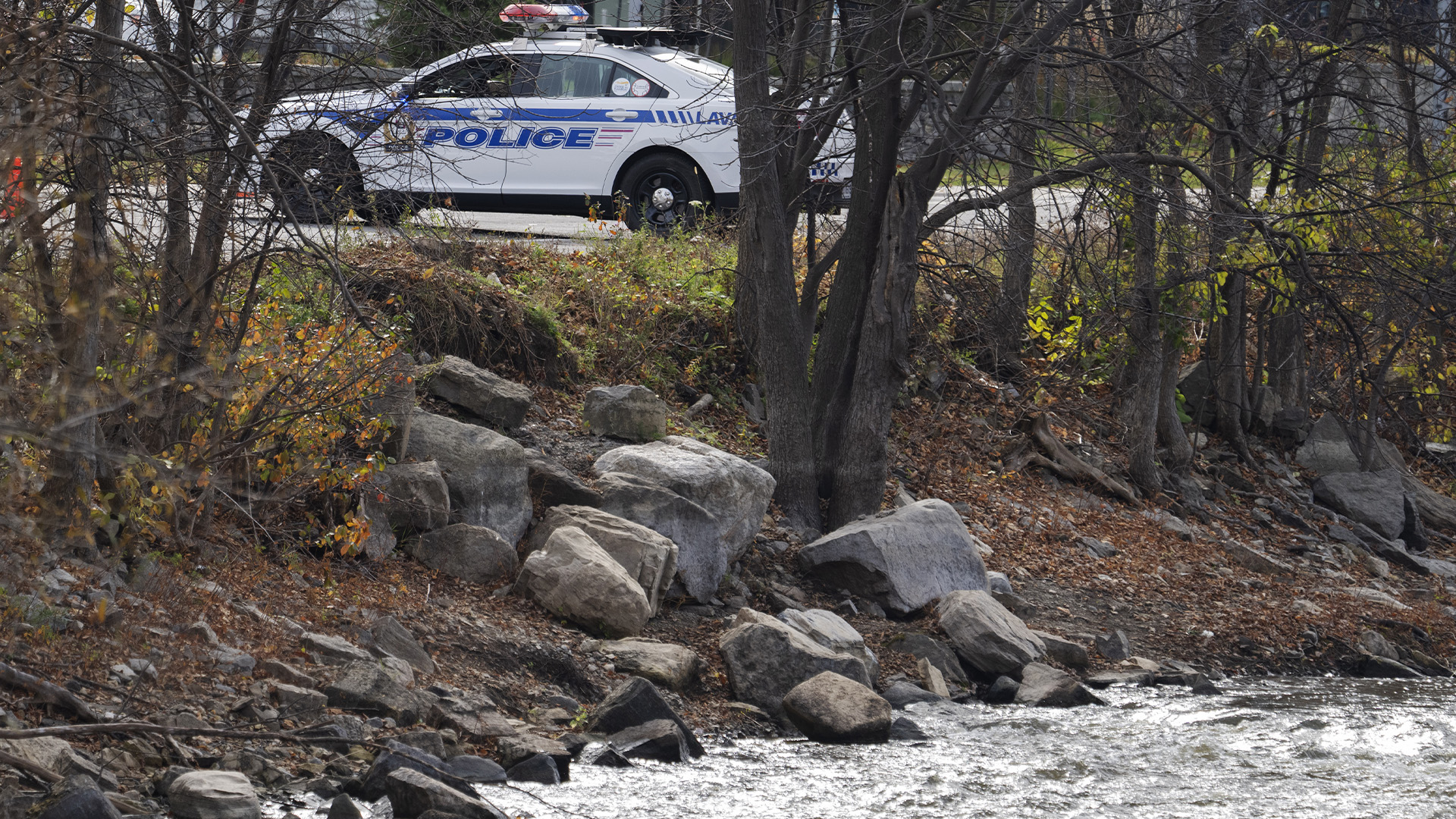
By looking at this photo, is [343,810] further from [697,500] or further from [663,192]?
[663,192]

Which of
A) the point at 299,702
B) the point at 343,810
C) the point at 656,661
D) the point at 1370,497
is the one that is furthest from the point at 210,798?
the point at 1370,497

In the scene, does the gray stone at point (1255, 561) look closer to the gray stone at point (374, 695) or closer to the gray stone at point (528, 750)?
the gray stone at point (528, 750)

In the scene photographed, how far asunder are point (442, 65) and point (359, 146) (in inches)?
35.7

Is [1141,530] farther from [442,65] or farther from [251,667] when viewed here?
[251,667]

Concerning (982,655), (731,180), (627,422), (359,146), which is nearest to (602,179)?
(731,180)

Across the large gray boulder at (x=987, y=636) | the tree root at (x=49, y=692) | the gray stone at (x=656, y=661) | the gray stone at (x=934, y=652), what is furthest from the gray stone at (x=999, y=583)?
the tree root at (x=49, y=692)

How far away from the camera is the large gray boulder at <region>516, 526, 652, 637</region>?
6.86 meters

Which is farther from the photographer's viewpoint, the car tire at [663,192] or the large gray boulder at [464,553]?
the car tire at [663,192]

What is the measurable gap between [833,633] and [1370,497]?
751 cm

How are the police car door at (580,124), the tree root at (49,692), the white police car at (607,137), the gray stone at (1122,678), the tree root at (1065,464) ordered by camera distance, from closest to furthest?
1. the tree root at (49,692)
2. the gray stone at (1122,678)
3. the tree root at (1065,464)
4. the white police car at (607,137)
5. the police car door at (580,124)

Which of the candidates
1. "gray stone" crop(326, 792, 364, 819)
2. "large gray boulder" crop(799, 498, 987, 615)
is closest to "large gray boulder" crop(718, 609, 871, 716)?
"large gray boulder" crop(799, 498, 987, 615)

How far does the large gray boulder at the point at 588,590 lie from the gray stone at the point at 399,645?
99 centimetres

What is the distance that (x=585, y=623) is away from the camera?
271 inches

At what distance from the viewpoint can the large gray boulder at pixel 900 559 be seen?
8.09 meters
